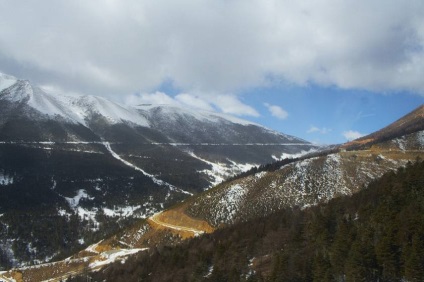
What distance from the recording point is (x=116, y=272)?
405 ft

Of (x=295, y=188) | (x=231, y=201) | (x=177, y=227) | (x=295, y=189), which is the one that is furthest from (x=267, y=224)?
(x=295, y=188)

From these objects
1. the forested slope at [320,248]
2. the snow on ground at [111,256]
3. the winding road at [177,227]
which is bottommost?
the snow on ground at [111,256]

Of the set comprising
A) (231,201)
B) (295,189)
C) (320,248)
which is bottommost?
(320,248)

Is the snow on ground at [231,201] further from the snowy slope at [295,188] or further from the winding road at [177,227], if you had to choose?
the winding road at [177,227]

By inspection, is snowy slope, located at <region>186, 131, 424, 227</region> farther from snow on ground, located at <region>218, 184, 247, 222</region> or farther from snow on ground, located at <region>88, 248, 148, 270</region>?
snow on ground, located at <region>88, 248, 148, 270</region>

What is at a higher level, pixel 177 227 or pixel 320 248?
pixel 320 248

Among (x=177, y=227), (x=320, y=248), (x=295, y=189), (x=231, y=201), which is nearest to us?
(x=320, y=248)

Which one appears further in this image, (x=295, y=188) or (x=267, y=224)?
(x=295, y=188)

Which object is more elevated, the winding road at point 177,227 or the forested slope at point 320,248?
the forested slope at point 320,248

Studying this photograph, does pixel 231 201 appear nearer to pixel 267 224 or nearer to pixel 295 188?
pixel 295 188

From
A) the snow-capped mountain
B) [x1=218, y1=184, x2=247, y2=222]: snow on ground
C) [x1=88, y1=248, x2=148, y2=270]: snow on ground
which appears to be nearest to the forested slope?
[x1=88, y1=248, x2=148, y2=270]: snow on ground

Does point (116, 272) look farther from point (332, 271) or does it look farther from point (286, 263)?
point (332, 271)

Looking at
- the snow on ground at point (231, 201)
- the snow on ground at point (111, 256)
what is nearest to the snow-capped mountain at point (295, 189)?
the snow on ground at point (231, 201)

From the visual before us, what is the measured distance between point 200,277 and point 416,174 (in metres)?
52.0
